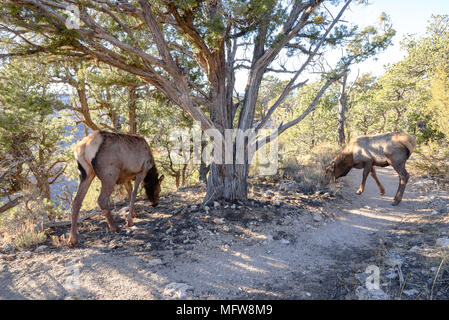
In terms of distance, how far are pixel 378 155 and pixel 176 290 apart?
7.07 metres

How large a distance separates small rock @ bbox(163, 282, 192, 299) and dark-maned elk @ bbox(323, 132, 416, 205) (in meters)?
6.56

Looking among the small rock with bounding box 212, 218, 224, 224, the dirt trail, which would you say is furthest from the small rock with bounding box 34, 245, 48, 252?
the small rock with bounding box 212, 218, 224, 224

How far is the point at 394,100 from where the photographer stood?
15844mm

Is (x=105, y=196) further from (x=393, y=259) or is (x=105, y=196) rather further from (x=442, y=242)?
(x=442, y=242)

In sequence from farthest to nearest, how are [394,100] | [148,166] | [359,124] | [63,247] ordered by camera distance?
1. [359,124]
2. [394,100]
3. [148,166]
4. [63,247]

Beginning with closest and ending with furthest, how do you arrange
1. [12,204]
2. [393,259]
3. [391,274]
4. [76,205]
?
[391,274], [393,259], [76,205], [12,204]

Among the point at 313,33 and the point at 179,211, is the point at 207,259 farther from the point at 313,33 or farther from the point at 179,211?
the point at 313,33

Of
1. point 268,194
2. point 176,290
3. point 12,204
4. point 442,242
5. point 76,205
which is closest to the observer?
point 176,290

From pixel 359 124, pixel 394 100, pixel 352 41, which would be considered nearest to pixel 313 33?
pixel 352 41

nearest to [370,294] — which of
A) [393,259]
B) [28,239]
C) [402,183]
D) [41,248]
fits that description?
[393,259]

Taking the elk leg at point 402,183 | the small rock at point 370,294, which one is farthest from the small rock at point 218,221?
the elk leg at point 402,183

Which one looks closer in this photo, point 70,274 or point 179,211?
point 70,274

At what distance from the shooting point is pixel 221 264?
3.95 meters

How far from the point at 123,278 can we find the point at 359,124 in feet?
64.3
